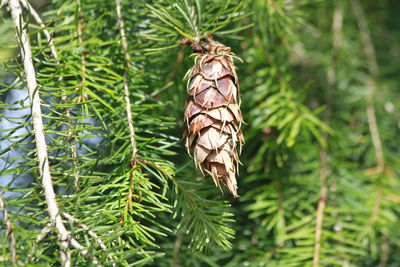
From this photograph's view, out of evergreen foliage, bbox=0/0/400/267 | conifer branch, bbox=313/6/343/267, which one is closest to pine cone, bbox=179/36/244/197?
evergreen foliage, bbox=0/0/400/267

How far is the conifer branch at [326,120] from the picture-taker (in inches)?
22.9

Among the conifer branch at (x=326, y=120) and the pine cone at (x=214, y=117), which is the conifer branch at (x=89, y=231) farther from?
the conifer branch at (x=326, y=120)

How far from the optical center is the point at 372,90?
0.77 metres

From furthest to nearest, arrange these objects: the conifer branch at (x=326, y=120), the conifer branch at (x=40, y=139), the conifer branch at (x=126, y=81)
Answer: the conifer branch at (x=326, y=120) < the conifer branch at (x=126, y=81) < the conifer branch at (x=40, y=139)

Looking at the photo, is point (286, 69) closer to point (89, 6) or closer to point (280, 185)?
point (280, 185)

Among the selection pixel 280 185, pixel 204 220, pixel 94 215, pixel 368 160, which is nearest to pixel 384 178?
pixel 368 160

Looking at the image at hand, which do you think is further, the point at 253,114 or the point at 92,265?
the point at 253,114

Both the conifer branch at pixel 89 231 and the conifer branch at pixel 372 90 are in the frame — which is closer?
the conifer branch at pixel 89 231

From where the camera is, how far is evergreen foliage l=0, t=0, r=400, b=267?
1.13ft

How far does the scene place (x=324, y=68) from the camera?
0.76m

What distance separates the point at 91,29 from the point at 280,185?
1.32 ft

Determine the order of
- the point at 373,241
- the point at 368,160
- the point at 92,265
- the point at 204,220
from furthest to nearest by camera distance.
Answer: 1. the point at 368,160
2. the point at 373,241
3. the point at 204,220
4. the point at 92,265

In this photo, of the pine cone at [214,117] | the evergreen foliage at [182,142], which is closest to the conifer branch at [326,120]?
the evergreen foliage at [182,142]

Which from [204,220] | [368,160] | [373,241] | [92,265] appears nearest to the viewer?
[92,265]
